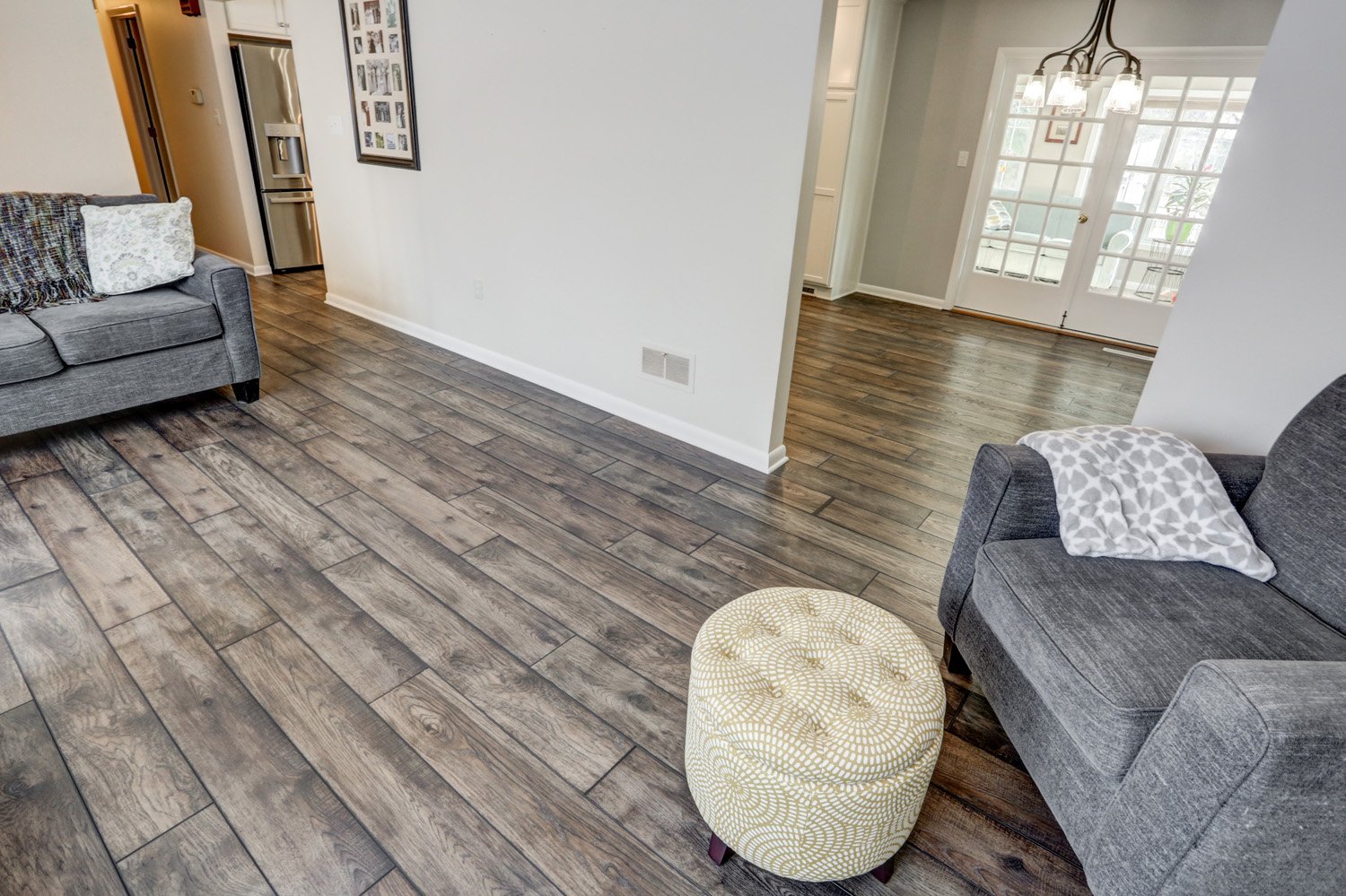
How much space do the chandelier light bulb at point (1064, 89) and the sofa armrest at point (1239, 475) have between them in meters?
2.24

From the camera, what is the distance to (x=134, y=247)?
10.2 feet

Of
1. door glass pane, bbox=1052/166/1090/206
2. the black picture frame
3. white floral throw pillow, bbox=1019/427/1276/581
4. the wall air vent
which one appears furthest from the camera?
door glass pane, bbox=1052/166/1090/206

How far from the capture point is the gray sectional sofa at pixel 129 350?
2648 millimetres

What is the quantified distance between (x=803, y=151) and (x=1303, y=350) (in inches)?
61.4

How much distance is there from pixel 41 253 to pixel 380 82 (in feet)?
6.00

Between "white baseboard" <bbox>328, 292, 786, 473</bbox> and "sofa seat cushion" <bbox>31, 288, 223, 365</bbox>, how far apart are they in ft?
4.24

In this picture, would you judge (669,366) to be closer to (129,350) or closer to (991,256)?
(129,350)

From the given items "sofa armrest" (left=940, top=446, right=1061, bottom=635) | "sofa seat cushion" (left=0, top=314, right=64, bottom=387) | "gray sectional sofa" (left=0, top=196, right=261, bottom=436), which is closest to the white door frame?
"sofa armrest" (left=940, top=446, right=1061, bottom=635)

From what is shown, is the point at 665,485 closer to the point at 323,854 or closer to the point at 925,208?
the point at 323,854

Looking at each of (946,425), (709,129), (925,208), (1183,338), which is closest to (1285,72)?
(1183,338)

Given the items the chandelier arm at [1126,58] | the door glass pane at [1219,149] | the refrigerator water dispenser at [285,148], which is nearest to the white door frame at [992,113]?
the door glass pane at [1219,149]

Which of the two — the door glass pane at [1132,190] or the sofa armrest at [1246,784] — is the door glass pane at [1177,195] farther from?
the sofa armrest at [1246,784]

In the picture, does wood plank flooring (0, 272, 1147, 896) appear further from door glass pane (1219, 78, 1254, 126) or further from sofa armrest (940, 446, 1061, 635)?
door glass pane (1219, 78, 1254, 126)

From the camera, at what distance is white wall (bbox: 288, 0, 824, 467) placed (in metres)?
2.53
